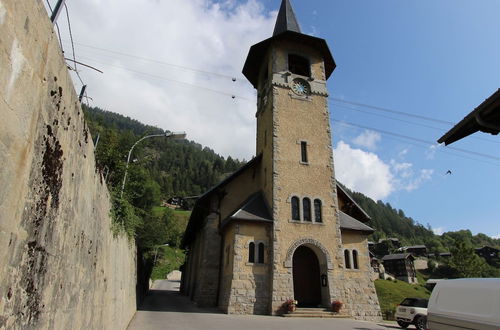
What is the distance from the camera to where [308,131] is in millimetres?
20750

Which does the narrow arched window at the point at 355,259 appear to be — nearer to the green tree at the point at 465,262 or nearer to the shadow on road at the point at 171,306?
the shadow on road at the point at 171,306

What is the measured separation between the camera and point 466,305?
737 cm

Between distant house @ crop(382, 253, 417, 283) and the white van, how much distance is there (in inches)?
2878

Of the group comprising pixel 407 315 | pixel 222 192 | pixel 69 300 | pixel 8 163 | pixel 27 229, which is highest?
pixel 222 192

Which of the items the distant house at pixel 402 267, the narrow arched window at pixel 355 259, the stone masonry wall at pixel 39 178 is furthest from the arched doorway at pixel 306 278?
the distant house at pixel 402 267

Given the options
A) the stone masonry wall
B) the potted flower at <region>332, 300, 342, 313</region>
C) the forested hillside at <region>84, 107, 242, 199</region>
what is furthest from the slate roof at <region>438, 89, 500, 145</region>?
the potted flower at <region>332, 300, 342, 313</region>

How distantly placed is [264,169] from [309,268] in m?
6.83

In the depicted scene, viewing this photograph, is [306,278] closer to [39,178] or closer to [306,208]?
[306,208]

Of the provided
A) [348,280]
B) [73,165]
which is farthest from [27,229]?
[348,280]

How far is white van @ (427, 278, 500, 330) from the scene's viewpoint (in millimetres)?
6684

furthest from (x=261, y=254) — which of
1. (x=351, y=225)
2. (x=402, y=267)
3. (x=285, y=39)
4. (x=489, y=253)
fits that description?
(x=489, y=253)

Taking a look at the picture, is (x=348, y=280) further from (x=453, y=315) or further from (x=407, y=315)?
(x=453, y=315)

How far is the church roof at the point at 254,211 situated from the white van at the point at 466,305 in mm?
9819

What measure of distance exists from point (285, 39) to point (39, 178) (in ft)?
73.7
